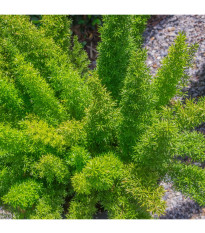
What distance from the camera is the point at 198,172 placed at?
1835 mm

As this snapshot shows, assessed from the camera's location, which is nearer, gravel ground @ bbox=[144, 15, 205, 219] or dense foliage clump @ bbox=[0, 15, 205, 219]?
dense foliage clump @ bbox=[0, 15, 205, 219]

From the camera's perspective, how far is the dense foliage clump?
168 centimetres

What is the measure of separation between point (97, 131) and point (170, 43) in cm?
219

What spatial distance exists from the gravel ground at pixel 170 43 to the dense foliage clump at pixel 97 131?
0.85 m

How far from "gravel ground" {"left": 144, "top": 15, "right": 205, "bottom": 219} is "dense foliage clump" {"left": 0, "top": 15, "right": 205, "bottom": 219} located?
85cm

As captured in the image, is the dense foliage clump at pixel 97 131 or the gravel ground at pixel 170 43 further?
the gravel ground at pixel 170 43

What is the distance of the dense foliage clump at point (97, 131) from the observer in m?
1.68

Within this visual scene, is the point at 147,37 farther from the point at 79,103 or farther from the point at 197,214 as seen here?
the point at 197,214

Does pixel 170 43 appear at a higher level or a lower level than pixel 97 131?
higher

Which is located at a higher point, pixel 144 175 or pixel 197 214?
pixel 144 175

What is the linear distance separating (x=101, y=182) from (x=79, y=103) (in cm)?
85

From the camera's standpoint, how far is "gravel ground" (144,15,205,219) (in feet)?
8.76

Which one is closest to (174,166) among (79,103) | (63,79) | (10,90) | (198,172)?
(198,172)

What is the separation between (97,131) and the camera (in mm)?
1939
